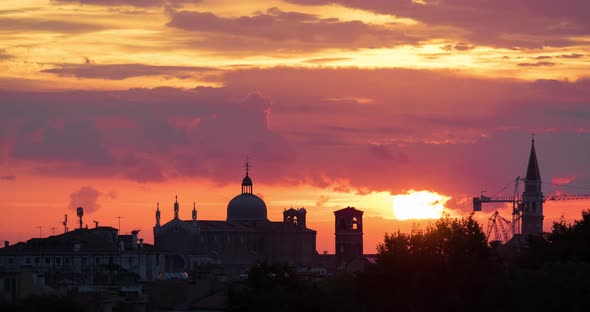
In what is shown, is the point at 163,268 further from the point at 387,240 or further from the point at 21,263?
the point at 387,240

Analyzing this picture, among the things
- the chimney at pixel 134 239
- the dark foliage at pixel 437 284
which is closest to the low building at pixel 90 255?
the chimney at pixel 134 239

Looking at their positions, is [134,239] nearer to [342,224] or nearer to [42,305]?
[342,224]

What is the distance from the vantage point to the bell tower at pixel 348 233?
631 ft

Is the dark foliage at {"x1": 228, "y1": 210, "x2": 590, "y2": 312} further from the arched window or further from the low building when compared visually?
the arched window

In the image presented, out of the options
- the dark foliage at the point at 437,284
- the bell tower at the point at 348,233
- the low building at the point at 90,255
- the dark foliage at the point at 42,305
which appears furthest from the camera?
the bell tower at the point at 348,233

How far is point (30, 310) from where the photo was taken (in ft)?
278

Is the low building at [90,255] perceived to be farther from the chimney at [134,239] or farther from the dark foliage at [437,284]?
the dark foliage at [437,284]

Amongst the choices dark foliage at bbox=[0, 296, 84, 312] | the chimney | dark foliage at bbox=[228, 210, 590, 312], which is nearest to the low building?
the chimney

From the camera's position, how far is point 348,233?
636ft

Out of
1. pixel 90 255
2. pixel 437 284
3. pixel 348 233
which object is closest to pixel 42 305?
pixel 437 284

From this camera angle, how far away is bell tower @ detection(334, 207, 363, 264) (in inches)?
7574

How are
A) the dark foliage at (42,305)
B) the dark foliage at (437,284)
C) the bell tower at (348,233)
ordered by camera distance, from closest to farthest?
the dark foliage at (437,284) → the dark foliage at (42,305) → the bell tower at (348,233)

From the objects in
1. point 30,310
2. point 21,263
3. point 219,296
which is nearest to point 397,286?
point 30,310

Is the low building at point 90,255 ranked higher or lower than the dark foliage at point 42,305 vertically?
higher
